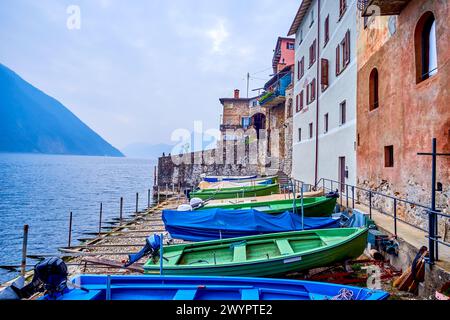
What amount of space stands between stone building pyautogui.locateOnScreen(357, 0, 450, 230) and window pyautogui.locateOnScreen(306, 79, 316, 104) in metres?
8.20

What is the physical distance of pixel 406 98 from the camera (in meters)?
9.27

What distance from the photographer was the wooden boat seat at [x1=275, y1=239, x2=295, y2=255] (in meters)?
7.65

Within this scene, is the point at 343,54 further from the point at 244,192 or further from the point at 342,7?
the point at 244,192

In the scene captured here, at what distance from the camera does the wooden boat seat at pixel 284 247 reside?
25.1 feet

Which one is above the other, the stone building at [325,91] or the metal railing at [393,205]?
the stone building at [325,91]

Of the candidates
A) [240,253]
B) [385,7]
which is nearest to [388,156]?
[385,7]

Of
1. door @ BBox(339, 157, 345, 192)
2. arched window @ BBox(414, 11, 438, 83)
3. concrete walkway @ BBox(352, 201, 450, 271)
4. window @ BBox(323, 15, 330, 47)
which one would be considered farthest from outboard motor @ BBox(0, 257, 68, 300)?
window @ BBox(323, 15, 330, 47)

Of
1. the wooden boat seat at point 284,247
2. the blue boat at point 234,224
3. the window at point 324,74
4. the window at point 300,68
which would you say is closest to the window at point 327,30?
the window at point 324,74

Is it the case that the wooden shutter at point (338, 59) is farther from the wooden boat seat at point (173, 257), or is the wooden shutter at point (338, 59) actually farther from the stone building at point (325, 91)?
the wooden boat seat at point (173, 257)

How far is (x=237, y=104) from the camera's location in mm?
50719

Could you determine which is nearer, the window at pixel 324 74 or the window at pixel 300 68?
the window at pixel 324 74

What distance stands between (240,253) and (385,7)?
8.79 m

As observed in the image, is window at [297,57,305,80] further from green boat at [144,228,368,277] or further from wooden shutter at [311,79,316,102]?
green boat at [144,228,368,277]
